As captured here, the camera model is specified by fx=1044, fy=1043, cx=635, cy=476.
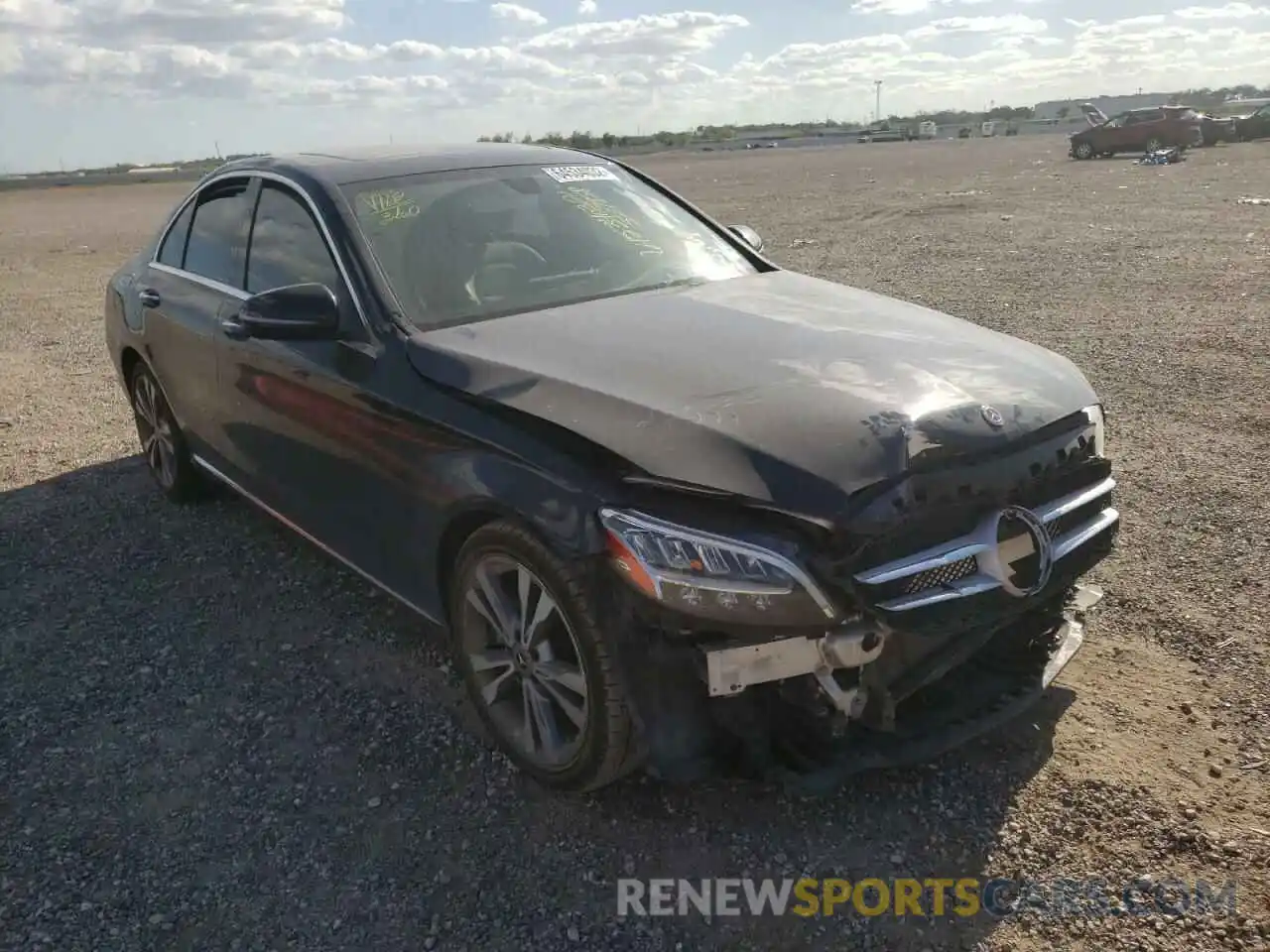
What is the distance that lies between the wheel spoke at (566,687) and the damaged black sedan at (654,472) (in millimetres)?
12

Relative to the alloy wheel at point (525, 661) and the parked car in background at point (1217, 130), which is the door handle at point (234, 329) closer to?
the alloy wheel at point (525, 661)

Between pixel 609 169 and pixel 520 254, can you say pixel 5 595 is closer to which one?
pixel 520 254

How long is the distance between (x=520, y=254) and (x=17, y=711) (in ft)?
8.07

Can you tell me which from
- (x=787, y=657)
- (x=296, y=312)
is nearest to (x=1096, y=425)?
(x=787, y=657)

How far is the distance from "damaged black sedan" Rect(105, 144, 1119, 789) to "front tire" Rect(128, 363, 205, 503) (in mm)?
1313

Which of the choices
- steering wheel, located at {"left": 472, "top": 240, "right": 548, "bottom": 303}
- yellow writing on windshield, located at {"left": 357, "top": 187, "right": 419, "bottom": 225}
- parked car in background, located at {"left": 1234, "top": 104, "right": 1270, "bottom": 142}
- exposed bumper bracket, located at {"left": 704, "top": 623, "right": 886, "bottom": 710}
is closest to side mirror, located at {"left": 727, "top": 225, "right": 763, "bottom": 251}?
steering wheel, located at {"left": 472, "top": 240, "right": 548, "bottom": 303}

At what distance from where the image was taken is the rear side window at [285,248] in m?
3.85

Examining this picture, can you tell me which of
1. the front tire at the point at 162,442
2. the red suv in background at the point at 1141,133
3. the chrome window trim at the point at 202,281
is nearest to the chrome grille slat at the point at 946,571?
the chrome window trim at the point at 202,281

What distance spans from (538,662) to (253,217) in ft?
8.39

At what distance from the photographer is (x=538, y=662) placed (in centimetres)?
304

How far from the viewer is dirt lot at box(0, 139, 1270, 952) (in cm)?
268

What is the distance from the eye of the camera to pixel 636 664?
266cm

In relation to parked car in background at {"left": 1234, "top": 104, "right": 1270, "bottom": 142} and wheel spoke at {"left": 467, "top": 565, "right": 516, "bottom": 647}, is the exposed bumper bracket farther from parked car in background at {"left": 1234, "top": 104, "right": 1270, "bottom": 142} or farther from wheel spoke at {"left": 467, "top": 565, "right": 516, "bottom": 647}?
parked car in background at {"left": 1234, "top": 104, "right": 1270, "bottom": 142}

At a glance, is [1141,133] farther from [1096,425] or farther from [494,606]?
[494,606]
